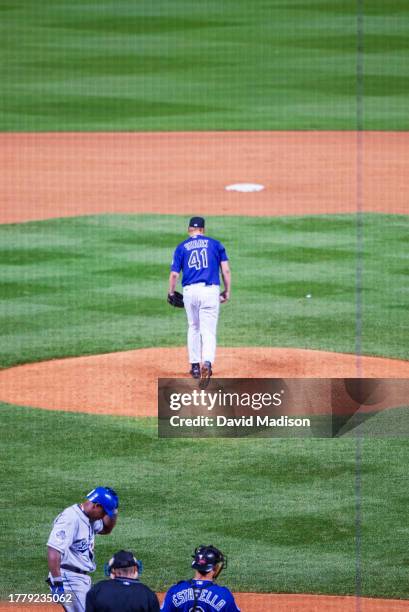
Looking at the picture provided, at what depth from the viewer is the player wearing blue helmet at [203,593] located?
761cm

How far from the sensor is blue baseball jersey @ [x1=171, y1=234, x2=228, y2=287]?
46.5 ft

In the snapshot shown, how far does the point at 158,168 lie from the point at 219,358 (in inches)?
514

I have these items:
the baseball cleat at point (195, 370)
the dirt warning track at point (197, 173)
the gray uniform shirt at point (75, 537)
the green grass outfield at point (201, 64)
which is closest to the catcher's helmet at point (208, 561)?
the gray uniform shirt at point (75, 537)

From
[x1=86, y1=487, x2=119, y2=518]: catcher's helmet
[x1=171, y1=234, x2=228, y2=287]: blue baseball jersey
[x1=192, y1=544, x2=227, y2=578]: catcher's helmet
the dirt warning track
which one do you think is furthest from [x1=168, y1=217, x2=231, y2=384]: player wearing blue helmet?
the dirt warning track

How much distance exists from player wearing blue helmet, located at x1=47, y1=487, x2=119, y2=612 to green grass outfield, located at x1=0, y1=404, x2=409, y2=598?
168cm

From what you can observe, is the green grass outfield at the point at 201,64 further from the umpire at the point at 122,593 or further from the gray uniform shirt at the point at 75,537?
the umpire at the point at 122,593

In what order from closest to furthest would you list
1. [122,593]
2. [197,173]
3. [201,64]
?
[122,593], [197,173], [201,64]

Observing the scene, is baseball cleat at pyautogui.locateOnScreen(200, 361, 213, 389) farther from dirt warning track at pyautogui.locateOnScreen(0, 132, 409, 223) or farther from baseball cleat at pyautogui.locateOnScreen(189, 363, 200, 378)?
dirt warning track at pyautogui.locateOnScreen(0, 132, 409, 223)

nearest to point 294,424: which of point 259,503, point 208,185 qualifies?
point 259,503

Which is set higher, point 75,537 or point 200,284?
point 200,284

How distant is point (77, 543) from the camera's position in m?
8.51

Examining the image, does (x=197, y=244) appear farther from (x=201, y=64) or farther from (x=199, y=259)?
(x=201, y=64)

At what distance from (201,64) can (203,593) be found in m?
33.8

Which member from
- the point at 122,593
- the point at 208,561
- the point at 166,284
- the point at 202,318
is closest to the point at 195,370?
the point at 202,318
